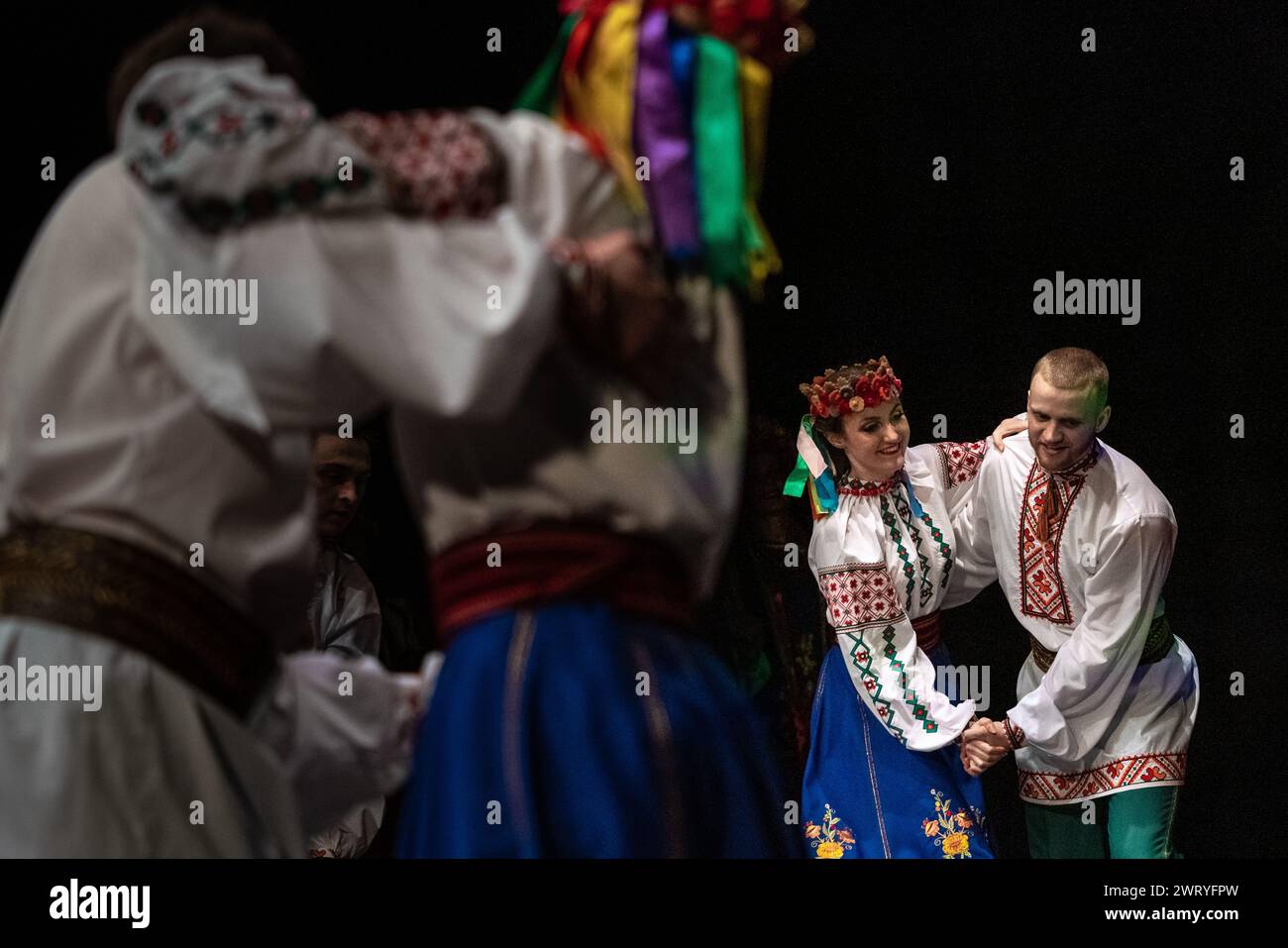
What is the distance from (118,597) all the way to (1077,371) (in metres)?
2.79

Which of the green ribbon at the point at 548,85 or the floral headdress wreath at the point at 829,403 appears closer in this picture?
the green ribbon at the point at 548,85

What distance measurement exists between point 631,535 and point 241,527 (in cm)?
45

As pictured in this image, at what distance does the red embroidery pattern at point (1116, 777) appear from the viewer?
14.3 feet

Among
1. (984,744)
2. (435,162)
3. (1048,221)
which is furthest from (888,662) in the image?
(435,162)

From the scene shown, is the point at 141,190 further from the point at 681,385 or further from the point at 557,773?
the point at 557,773

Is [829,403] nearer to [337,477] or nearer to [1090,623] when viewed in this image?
[1090,623]

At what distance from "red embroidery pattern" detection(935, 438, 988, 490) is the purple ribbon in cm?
251

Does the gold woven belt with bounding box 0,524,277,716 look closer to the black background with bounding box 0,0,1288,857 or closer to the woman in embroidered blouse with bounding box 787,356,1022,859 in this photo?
the black background with bounding box 0,0,1288,857

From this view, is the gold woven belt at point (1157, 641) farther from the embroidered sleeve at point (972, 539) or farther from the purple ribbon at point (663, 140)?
the purple ribbon at point (663, 140)

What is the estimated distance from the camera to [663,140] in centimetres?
223

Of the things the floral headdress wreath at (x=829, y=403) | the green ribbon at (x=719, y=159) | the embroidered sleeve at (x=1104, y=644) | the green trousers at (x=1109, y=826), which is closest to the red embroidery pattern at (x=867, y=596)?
the floral headdress wreath at (x=829, y=403)

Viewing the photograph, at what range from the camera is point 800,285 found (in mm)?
4340

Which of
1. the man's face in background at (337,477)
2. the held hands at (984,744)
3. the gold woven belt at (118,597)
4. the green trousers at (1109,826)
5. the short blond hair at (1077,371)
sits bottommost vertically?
the green trousers at (1109,826)
